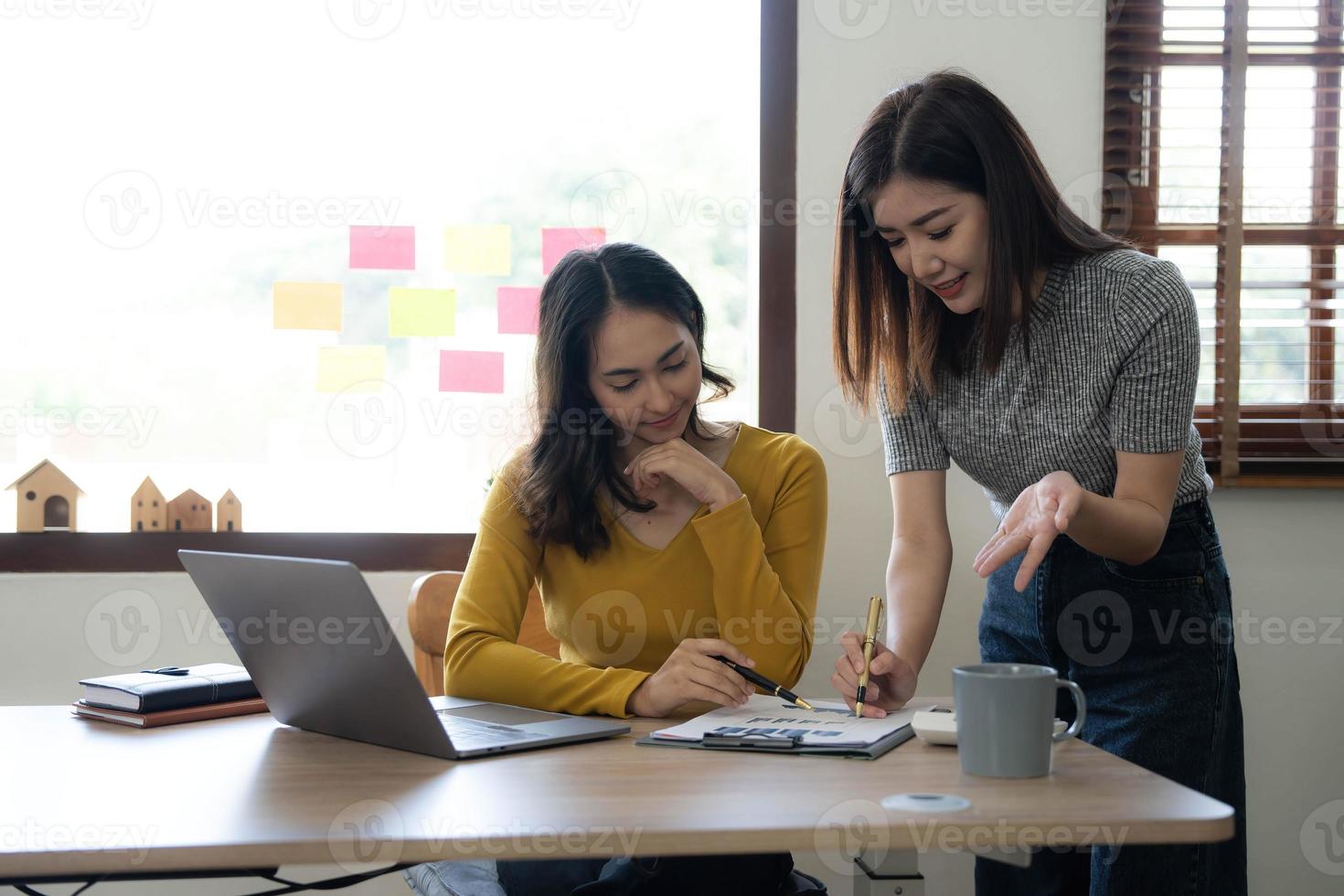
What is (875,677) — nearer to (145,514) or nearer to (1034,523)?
(1034,523)

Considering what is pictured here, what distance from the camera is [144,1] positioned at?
7.56 ft

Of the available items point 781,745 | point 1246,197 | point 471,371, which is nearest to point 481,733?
point 781,745

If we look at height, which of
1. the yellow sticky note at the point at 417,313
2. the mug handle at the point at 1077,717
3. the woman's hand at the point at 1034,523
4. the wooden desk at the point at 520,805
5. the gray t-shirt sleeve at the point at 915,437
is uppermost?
the yellow sticky note at the point at 417,313

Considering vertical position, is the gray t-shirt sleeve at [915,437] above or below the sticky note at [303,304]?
below

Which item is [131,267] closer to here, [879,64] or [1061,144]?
[879,64]

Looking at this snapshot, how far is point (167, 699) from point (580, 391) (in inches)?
27.1

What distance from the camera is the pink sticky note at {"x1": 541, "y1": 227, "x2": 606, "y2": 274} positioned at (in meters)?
2.35

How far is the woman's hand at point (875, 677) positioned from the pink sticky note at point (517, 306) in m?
1.31

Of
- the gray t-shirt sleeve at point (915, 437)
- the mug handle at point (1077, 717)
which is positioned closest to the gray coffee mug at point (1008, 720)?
the mug handle at point (1077, 717)

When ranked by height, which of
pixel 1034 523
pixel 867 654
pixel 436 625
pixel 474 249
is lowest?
pixel 436 625

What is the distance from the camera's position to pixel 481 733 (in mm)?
1087

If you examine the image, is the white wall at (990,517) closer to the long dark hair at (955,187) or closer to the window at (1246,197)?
the window at (1246,197)

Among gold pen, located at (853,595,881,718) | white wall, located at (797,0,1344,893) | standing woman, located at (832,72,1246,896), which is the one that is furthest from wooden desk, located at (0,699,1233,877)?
white wall, located at (797,0,1344,893)

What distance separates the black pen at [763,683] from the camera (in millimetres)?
1181
